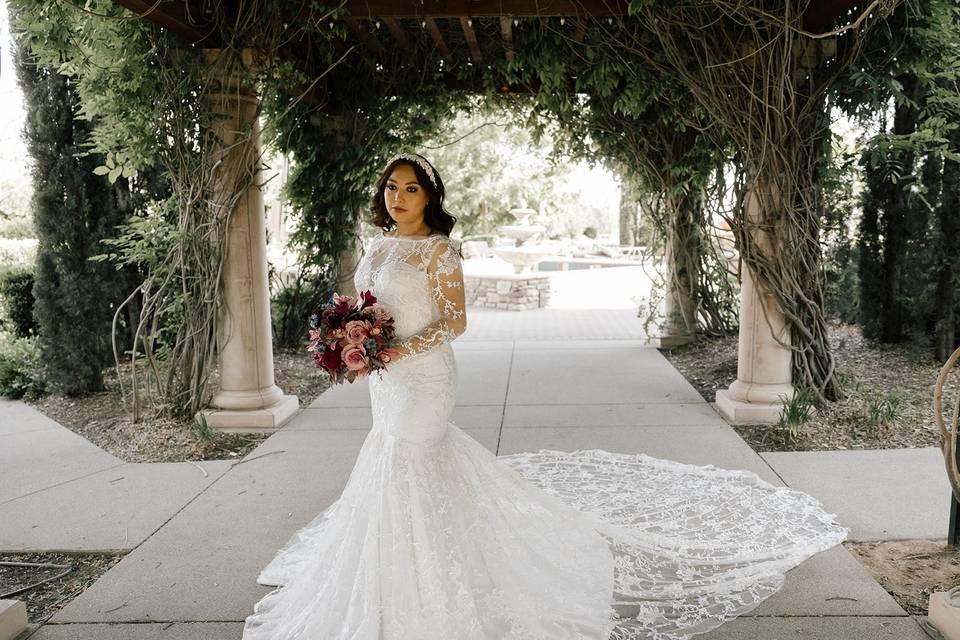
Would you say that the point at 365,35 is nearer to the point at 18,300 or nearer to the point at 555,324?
the point at 18,300

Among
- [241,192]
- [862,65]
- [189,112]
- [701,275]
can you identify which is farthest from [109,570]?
[701,275]

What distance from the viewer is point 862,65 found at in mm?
4914

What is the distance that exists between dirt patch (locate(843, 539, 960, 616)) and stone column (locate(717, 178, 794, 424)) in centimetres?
199

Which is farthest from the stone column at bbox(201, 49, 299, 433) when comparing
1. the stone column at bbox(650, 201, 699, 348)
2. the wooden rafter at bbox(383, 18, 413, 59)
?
the stone column at bbox(650, 201, 699, 348)

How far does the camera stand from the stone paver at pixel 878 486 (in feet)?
11.5

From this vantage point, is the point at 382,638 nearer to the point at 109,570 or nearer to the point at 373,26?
the point at 109,570

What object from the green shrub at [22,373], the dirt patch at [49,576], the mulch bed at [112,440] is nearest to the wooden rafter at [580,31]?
the mulch bed at [112,440]

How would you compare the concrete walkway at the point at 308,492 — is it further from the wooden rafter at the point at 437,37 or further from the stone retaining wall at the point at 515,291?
the stone retaining wall at the point at 515,291

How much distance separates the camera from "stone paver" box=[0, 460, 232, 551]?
360cm

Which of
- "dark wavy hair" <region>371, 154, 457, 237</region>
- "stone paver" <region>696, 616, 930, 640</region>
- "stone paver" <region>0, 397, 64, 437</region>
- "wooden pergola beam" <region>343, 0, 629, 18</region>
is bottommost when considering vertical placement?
"stone paver" <region>696, 616, 930, 640</region>

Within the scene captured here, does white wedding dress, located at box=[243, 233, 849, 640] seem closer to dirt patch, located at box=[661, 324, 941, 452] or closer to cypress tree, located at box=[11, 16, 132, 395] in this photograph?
dirt patch, located at box=[661, 324, 941, 452]

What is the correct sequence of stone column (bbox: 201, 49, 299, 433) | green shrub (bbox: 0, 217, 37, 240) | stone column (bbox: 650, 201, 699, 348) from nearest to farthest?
stone column (bbox: 201, 49, 299, 433) → stone column (bbox: 650, 201, 699, 348) → green shrub (bbox: 0, 217, 37, 240)

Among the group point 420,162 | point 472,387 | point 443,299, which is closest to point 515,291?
point 472,387

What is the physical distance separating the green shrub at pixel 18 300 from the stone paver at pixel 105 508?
3537mm
